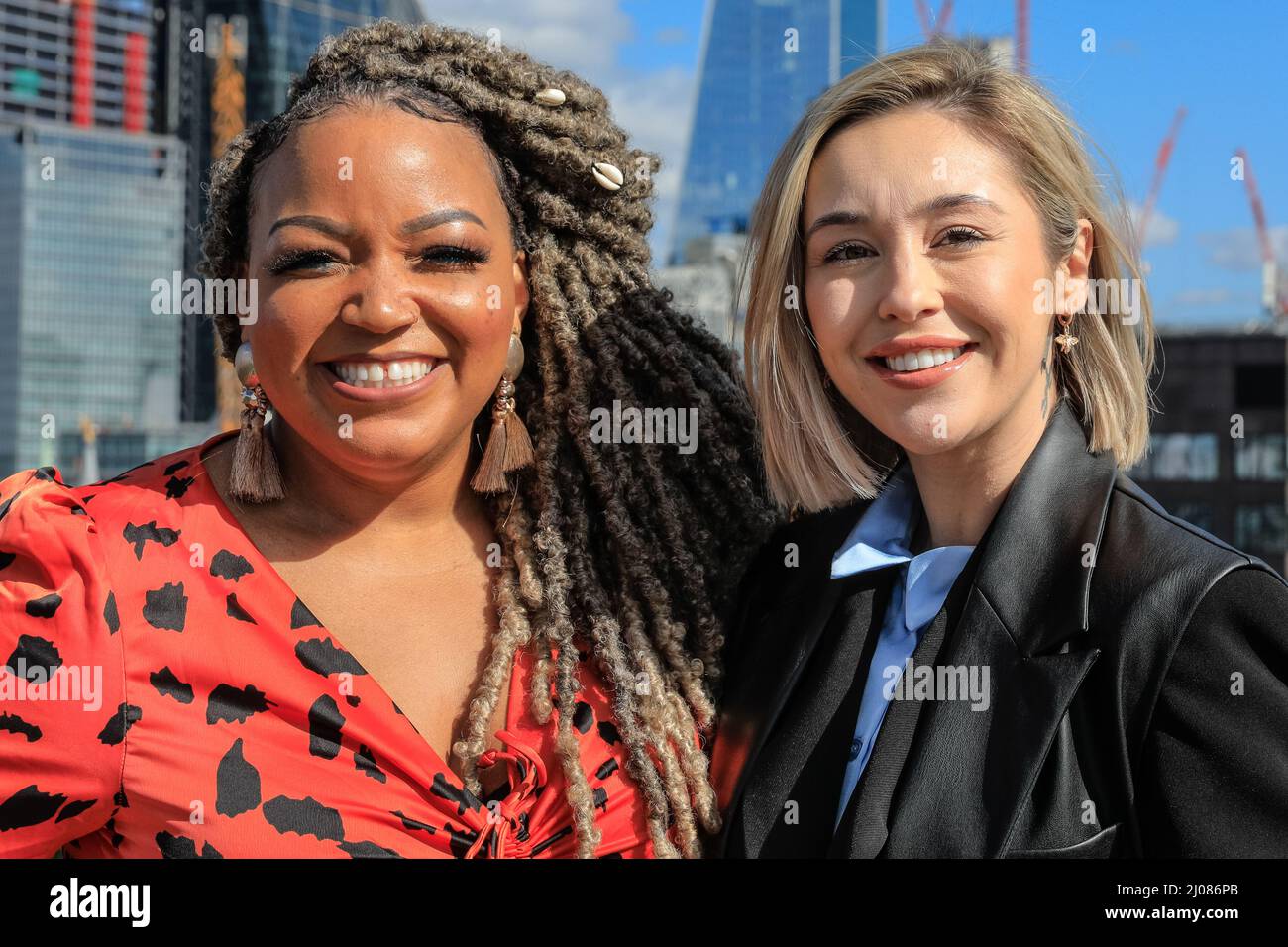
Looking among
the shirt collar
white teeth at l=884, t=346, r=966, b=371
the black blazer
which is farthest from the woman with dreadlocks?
white teeth at l=884, t=346, r=966, b=371

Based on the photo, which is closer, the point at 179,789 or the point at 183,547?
the point at 179,789

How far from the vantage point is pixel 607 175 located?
4332mm

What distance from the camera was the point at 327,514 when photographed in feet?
13.4

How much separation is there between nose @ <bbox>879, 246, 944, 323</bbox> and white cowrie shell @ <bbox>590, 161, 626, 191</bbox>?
1.24m

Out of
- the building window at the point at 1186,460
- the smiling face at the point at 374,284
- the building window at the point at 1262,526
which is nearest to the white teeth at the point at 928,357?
the smiling face at the point at 374,284

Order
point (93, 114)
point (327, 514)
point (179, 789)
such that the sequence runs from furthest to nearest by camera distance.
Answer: point (93, 114), point (327, 514), point (179, 789)

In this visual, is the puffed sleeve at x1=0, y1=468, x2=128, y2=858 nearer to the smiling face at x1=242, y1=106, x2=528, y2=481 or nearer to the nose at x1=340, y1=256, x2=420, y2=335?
the smiling face at x1=242, y1=106, x2=528, y2=481

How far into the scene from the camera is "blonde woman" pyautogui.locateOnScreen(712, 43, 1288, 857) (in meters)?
3.04

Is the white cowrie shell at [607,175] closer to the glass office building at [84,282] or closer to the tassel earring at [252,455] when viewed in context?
the tassel earring at [252,455]

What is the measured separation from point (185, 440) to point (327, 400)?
134 metres

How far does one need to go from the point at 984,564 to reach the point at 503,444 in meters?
1.72

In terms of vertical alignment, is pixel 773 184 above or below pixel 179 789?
above
